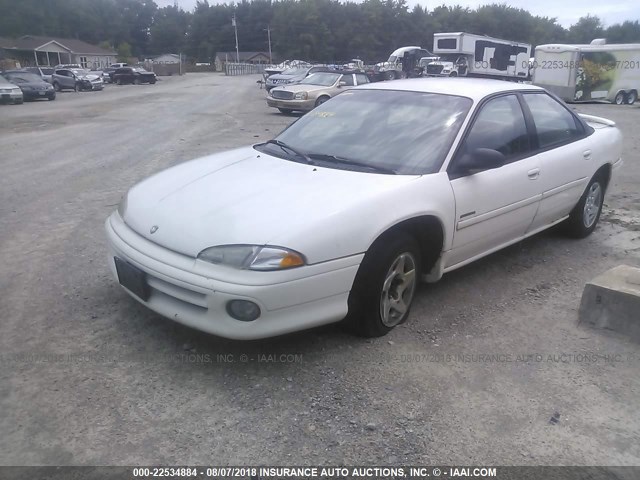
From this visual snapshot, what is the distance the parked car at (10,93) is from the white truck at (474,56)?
24579 millimetres

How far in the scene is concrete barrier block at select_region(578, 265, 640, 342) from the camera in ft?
11.5

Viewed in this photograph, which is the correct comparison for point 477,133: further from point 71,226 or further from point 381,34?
point 381,34

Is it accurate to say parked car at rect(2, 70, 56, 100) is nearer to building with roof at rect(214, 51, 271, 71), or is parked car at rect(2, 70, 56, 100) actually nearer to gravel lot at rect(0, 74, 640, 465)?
gravel lot at rect(0, 74, 640, 465)

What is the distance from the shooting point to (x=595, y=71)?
2572 centimetres

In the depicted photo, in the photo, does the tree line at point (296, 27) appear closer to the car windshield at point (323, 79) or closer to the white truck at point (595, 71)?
the white truck at point (595, 71)

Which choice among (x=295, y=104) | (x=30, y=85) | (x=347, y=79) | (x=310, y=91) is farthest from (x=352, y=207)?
(x=30, y=85)

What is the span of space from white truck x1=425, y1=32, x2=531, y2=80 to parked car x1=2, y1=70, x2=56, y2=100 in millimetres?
23367

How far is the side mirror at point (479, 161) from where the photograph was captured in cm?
360

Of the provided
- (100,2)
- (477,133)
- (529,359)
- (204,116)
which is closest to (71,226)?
(477,133)

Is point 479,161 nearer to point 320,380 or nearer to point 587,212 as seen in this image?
point 320,380

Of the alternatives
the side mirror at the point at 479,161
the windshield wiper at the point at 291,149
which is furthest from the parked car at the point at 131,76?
the side mirror at the point at 479,161

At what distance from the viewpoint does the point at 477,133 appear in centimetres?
391

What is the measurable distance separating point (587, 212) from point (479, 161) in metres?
2.32

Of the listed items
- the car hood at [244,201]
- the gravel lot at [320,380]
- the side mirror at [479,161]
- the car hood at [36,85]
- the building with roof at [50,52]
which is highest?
the building with roof at [50,52]
